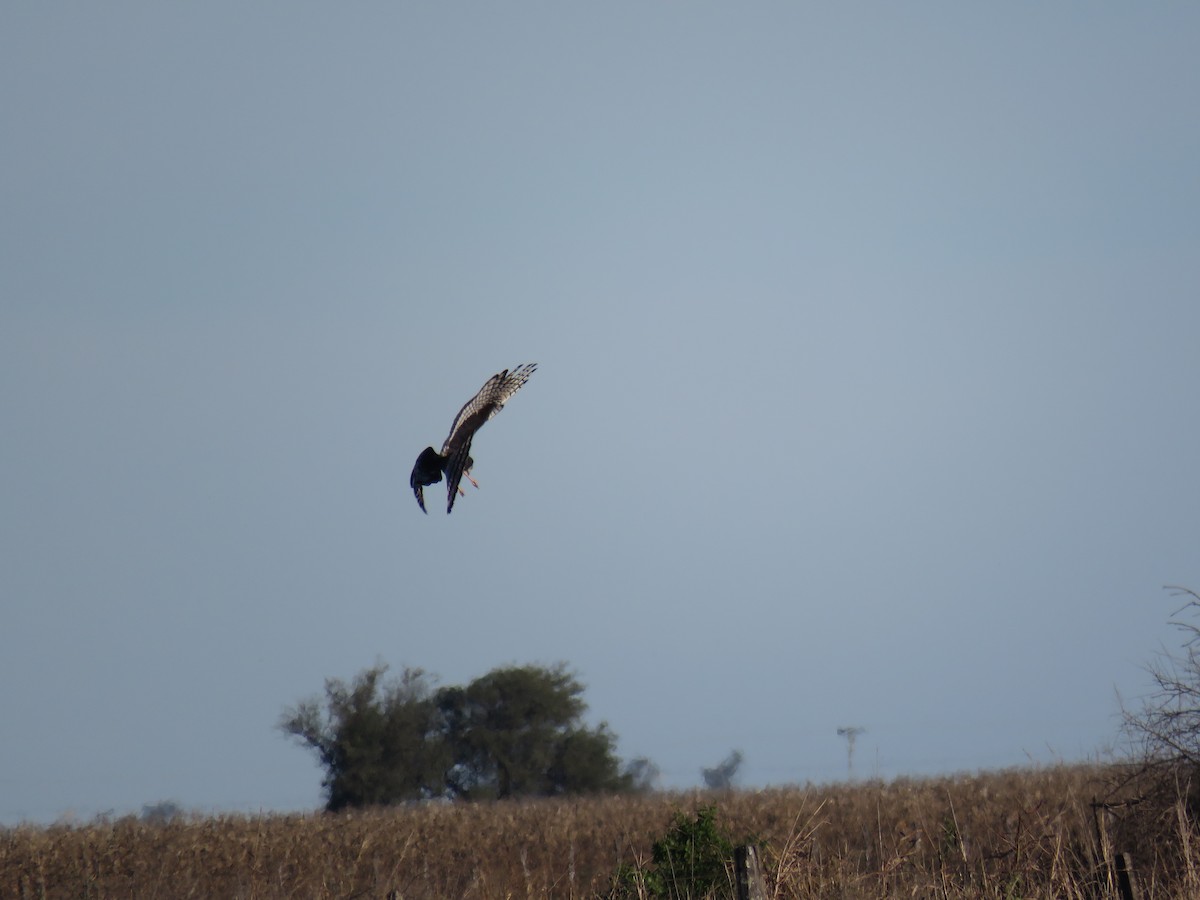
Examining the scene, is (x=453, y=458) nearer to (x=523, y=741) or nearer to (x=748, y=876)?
(x=748, y=876)

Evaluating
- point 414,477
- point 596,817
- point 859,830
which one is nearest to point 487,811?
point 596,817

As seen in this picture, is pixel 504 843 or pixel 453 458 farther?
pixel 504 843

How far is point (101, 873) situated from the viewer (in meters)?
22.0

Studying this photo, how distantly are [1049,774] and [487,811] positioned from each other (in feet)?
45.3

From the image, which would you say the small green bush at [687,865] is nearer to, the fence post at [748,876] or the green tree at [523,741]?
the fence post at [748,876]

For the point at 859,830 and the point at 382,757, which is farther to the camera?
the point at 382,757

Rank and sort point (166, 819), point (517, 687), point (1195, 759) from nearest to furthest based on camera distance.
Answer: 1. point (1195, 759)
2. point (166, 819)
3. point (517, 687)

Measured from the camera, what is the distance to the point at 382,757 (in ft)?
190

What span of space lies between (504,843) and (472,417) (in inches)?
610

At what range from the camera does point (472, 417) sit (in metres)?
12.7

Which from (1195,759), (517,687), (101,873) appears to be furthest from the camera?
(517,687)

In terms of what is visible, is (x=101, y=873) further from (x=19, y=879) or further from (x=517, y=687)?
(x=517, y=687)

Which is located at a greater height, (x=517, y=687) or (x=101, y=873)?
(x=517, y=687)

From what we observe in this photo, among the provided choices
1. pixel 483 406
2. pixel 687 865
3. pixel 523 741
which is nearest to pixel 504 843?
pixel 687 865
